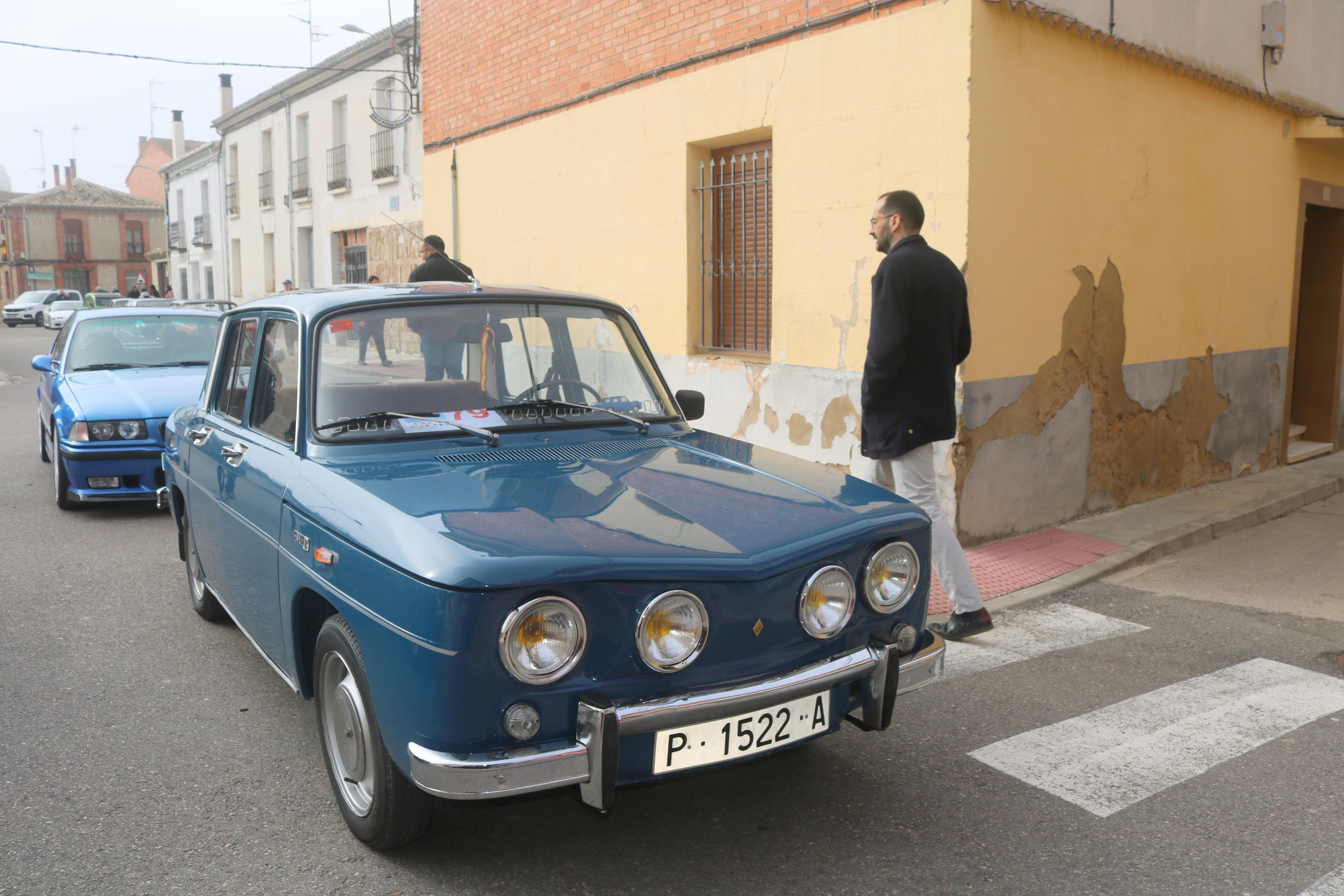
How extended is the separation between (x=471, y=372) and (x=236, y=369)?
1.19m

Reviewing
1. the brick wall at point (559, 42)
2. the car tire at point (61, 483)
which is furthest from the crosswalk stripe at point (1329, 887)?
the car tire at point (61, 483)

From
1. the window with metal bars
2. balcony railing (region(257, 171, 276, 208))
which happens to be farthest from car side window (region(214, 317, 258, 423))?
balcony railing (region(257, 171, 276, 208))

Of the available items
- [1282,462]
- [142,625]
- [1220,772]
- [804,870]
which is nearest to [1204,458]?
[1282,462]

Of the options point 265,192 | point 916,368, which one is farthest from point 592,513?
point 265,192

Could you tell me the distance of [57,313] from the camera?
136ft

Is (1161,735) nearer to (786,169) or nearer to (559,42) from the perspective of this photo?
(786,169)

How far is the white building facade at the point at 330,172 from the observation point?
1777 centimetres

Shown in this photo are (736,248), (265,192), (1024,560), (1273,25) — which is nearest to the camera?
(1024,560)

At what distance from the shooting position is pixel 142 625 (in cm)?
485

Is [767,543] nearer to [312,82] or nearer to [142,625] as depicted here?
[142,625]

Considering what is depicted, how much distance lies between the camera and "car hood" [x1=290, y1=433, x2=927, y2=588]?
2398mm

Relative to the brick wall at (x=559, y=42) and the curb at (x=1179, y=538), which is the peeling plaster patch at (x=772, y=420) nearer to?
the curb at (x=1179, y=538)

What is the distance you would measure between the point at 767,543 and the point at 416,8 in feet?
39.3

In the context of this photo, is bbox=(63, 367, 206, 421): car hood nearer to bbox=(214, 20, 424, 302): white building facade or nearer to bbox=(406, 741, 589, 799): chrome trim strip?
bbox=(406, 741, 589, 799): chrome trim strip
